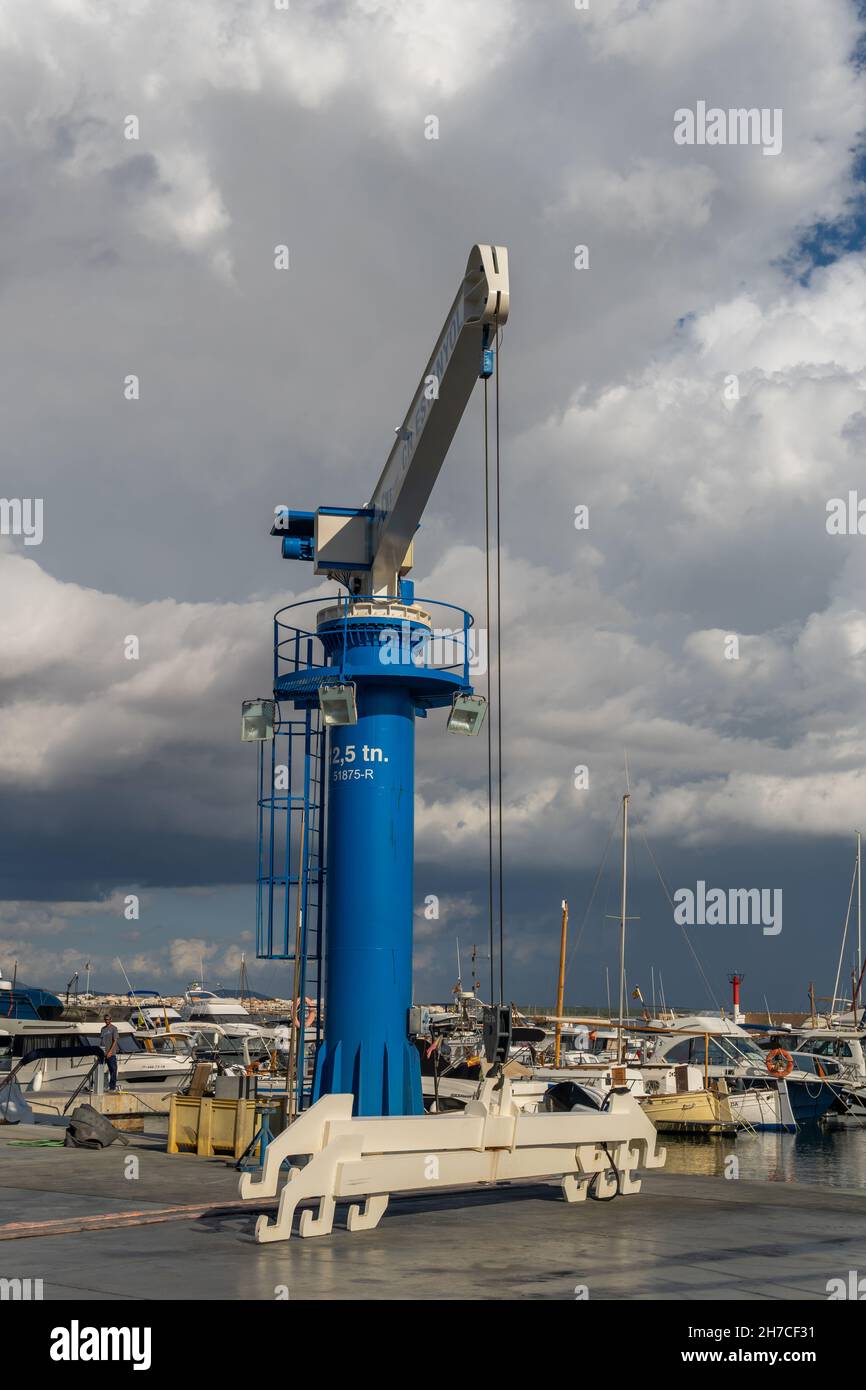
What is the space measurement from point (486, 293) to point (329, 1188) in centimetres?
1176

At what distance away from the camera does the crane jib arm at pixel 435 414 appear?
18.4 metres

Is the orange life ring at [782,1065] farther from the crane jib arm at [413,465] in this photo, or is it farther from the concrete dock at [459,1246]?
the concrete dock at [459,1246]

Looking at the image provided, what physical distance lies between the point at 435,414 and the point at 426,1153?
434 inches

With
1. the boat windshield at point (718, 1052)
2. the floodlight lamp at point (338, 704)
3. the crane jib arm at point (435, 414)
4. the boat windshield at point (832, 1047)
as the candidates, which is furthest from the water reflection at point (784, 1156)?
the crane jib arm at point (435, 414)

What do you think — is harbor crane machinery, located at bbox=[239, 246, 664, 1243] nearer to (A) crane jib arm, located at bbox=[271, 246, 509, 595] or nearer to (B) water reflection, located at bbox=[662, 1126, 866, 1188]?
(A) crane jib arm, located at bbox=[271, 246, 509, 595]

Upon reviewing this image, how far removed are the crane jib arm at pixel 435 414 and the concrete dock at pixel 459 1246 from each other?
32.5 ft

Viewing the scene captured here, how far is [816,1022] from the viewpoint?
89062 millimetres

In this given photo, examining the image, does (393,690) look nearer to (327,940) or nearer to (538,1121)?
(327,940)

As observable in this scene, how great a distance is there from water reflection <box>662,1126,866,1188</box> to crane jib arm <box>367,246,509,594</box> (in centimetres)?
1759

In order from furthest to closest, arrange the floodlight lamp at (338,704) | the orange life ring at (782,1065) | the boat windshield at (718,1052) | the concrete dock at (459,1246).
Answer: the boat windshield at (718,1052) < the orange life ring at (782,1065) < the floodlight lamp at (338,704) < the concrete dock at (459,1246)

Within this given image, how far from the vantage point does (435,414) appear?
65.3 ft
